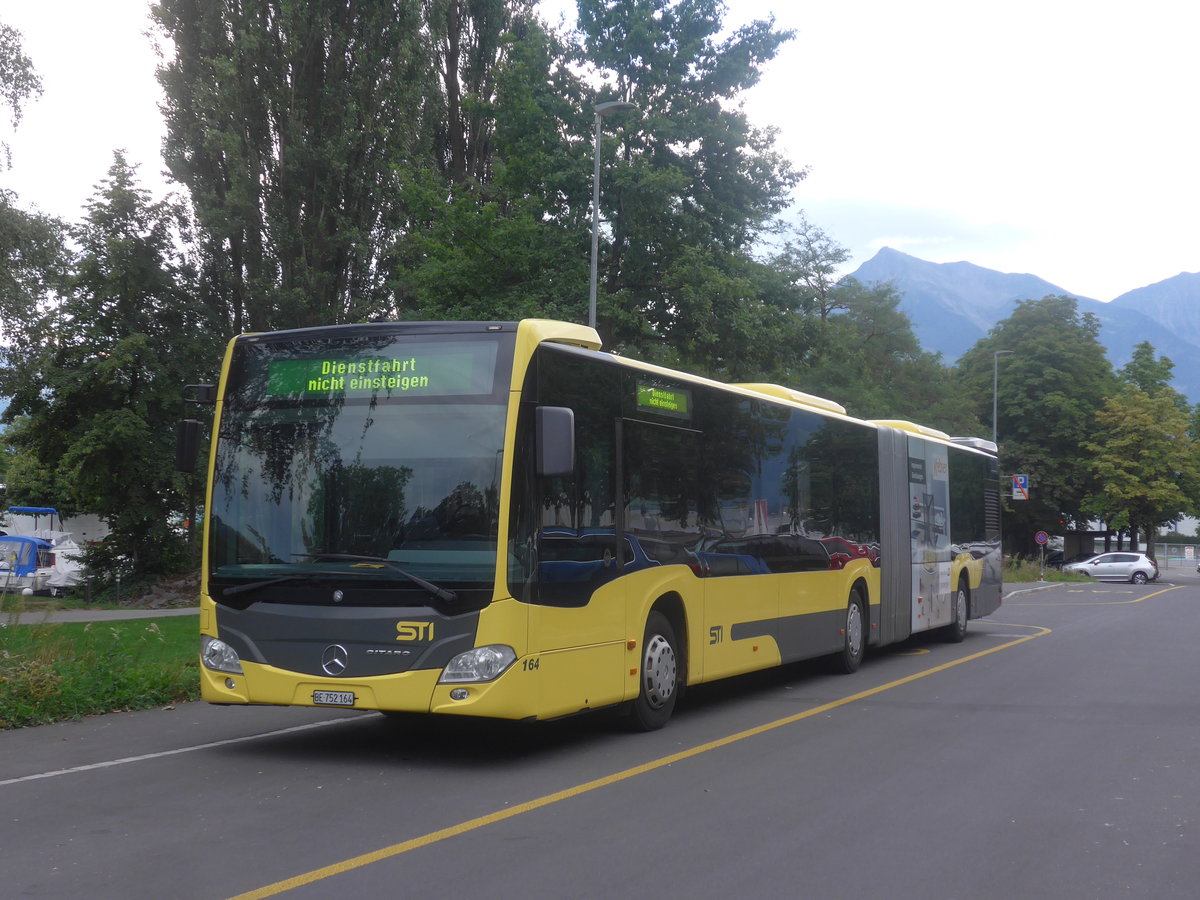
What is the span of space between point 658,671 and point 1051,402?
59.9 m

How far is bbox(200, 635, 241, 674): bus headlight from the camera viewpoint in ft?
29.4

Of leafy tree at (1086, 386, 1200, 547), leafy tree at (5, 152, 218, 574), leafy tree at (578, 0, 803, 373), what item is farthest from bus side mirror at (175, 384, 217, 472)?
leafy tree at (1086, 386, 1200, 547)

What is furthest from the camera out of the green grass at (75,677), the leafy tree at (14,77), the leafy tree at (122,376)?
the leafy tree at (122,376)

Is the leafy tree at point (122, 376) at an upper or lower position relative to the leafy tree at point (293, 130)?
lower

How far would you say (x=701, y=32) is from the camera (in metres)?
27.1

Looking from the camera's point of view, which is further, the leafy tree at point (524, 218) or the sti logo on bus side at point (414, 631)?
the leafy tree at point (524, 218)

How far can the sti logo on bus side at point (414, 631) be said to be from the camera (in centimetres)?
841

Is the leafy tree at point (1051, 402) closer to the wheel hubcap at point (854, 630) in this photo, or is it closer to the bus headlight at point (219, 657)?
the wheel hubcap at point (854, 630)

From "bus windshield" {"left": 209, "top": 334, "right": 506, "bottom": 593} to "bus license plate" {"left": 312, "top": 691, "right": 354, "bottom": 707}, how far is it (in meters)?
0.80

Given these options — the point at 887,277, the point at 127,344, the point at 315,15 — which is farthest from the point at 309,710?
the point at 887,277

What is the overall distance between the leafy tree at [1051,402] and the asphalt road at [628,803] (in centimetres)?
5642

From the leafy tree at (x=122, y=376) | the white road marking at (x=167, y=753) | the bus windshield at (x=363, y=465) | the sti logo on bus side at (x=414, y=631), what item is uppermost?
the leafy tree at (x=122, y=376)

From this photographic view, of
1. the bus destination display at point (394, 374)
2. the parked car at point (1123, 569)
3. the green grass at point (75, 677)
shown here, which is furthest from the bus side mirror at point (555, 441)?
the parked car at point (1123, 569)

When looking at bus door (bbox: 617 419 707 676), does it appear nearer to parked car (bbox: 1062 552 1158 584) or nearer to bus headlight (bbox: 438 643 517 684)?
bus headlight (bbox: 438 643 517 684)
